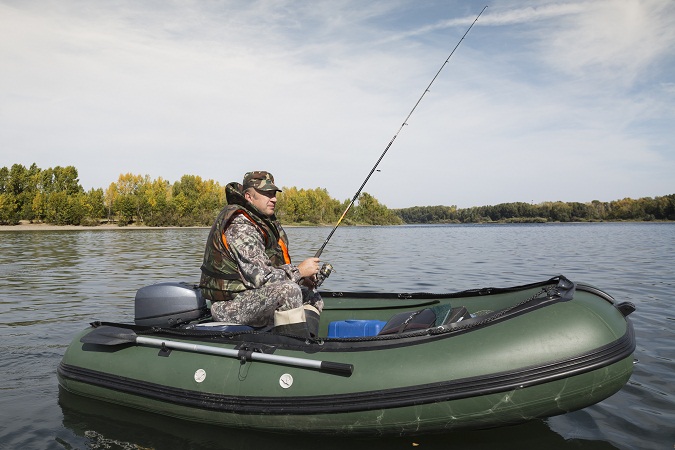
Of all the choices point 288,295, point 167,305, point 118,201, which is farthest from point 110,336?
point 118,201

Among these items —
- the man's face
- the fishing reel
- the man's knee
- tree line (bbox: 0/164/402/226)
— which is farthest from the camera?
tree line (bbox: 0/164/402/226)

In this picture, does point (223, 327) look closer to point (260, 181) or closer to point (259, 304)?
point (259, 304)

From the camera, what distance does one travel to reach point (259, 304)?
14.1 feet

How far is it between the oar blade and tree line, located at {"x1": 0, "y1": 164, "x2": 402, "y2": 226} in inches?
2293

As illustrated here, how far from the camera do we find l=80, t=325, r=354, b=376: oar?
3.56 metres

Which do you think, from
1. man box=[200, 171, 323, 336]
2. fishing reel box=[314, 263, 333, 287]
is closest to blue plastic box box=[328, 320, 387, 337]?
man box=[200, 171, 323, 336]

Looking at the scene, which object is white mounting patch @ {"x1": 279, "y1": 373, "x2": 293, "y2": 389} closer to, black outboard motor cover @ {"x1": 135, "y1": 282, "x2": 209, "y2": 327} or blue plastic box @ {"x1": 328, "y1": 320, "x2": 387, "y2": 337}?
blue plastic box @ {"x1": 328, "y1": 320, "x2": 387, "y2": 337}

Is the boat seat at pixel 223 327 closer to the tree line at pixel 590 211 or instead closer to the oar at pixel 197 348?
the oar at pixel 197 348

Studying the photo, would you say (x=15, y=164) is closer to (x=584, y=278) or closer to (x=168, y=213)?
(x=168, y=213)

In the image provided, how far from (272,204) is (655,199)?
12643cm

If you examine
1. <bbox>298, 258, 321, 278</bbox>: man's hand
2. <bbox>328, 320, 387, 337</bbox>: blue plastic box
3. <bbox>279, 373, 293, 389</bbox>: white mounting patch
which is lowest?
<bbox>279, 373, 293, 389</bbox>: white mounting patch

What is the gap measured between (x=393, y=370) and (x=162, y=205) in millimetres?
69874

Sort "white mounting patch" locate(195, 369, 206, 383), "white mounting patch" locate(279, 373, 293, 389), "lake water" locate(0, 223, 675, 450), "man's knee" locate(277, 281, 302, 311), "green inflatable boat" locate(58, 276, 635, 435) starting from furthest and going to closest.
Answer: "man's knee" locate(277, 281, 302, 311), "white mounting patch" locate(195, 369, 206, 383), "lake water" locate(0, 223, 675, 450), "white mounting patch" locate(279, 373, 293, 389), "green inflatable boat" locate(58, 276, 635, 435)

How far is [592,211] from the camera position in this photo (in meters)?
117
